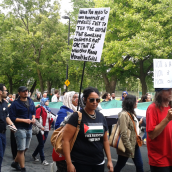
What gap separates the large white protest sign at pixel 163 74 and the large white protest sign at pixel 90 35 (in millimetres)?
1833

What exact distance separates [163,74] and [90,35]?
88.2 inches

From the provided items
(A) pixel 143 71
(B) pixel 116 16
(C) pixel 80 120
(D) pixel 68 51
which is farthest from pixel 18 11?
(C) pixel 80 120

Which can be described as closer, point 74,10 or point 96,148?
point 96,148

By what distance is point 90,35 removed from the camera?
5156 millimetres

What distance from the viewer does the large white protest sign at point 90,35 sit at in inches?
202

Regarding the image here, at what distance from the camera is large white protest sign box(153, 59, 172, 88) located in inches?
125

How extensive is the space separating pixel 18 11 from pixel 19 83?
11.1 m

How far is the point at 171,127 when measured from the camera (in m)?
3.12

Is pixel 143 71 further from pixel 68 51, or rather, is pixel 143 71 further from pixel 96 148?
pixel 96 148

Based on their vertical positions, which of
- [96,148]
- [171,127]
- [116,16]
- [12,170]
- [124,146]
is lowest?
[12,170]

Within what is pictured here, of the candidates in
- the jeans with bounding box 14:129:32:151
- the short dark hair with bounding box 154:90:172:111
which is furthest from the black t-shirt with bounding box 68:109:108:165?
the jeans with bounding box 14:129:32:151

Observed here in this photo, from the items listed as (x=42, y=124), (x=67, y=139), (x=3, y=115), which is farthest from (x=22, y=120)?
(x=67, y=139)

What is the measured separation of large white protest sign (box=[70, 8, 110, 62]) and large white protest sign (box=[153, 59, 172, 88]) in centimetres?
183

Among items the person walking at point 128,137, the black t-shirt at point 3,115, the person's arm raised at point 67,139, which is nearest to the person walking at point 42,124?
the black t-shirt at point 3,115
